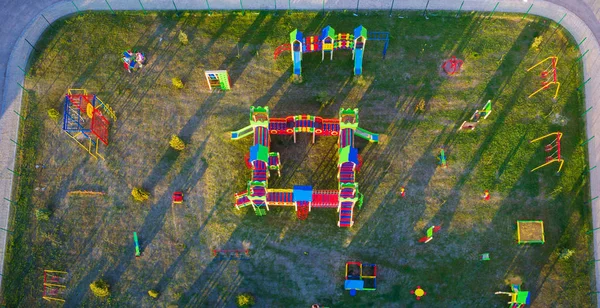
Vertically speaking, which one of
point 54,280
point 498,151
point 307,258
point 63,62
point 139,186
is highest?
point 63,62

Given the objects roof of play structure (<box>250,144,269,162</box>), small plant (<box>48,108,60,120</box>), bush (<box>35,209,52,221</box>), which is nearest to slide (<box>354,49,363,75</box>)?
roof of play structure (<box>250,144,269,162</box>)

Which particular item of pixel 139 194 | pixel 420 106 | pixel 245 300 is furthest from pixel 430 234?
pixel 139 194

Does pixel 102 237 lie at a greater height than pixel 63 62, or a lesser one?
lesser

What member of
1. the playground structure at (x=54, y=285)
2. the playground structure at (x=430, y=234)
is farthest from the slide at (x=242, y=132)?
the playground structure at (x=54, y=285)

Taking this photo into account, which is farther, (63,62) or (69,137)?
(63,62)

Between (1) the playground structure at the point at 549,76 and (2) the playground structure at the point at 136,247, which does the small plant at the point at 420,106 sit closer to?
(1) the playground structure at the point at 549,76

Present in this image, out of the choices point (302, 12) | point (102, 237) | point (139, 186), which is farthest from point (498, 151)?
point (102, 237)

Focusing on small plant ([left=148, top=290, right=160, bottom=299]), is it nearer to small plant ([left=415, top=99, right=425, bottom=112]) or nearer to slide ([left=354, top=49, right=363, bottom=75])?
slide ([left=354, top=49, right=363, bottom=75])

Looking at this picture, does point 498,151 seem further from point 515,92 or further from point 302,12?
point 302,12
